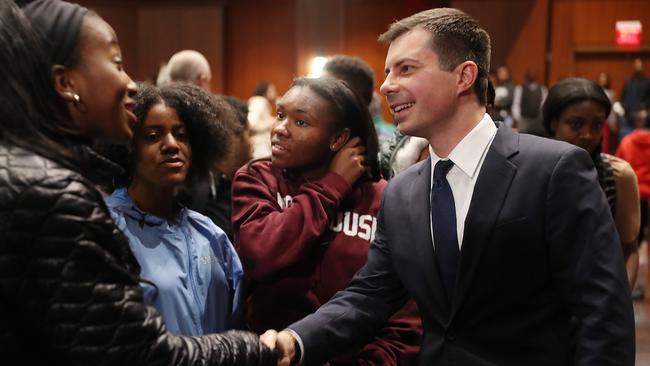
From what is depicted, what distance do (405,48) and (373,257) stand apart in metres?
0.61

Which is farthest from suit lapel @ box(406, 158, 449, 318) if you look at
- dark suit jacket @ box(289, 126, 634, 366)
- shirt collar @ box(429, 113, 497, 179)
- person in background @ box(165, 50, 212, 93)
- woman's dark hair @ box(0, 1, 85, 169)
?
person in background @ box(165, 50, 212, 93)

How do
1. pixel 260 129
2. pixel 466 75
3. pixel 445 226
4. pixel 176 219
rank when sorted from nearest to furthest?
1. pixel 445 226
2. pixel 466 75
3. pixel 176 219
4. pixel 260 129

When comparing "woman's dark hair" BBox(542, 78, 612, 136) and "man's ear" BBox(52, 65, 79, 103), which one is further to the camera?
"woman's dark hair" BBox(542, 78, 612, 136)

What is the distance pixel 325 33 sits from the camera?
1348cm

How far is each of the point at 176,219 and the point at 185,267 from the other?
20 centimetres

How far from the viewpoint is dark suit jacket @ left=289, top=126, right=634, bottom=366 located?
167cm

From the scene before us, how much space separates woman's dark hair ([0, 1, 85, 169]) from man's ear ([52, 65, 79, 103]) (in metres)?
0.02

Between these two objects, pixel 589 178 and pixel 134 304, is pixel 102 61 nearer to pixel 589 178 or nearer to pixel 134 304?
pixel 134 304

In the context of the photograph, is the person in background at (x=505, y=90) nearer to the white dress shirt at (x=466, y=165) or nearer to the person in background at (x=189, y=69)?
the person in background at (x=189, y=69)

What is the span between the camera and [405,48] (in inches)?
80.0

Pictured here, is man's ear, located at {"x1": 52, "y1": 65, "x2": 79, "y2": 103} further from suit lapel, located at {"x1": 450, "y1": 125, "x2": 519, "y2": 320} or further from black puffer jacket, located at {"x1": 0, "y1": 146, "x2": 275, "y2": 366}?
suit lapel, located at {"x1": 450, "y1": 125, "x2": 519, "y2": 320}

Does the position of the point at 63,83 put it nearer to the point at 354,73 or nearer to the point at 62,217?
the point at 62,217

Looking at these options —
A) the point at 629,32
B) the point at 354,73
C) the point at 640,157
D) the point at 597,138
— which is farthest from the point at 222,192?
the point at 629,32

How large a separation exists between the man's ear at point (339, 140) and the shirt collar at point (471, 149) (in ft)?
1.66
